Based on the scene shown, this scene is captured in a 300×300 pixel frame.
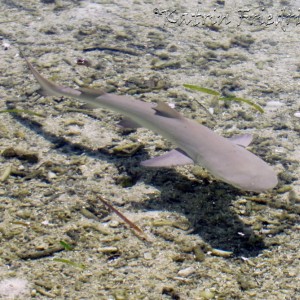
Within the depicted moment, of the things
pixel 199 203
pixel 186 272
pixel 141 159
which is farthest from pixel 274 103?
pixel 186 272

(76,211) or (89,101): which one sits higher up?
(89,101)

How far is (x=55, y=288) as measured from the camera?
131 inches

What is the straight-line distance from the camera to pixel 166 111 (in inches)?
162

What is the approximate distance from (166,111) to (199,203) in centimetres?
76

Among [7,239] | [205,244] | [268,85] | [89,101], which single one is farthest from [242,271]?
[268,85]

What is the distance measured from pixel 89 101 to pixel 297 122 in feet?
6.67

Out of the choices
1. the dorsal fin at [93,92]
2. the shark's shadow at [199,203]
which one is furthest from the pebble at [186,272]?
the dorsal fin at [93,92]

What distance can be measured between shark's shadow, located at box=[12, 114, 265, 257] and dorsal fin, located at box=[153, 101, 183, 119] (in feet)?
1.76

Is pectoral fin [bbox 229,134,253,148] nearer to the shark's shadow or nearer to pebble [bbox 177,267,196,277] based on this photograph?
the shark's shadow

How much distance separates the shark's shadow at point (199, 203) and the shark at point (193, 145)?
352 millimetres

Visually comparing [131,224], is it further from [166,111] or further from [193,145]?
[166,111]

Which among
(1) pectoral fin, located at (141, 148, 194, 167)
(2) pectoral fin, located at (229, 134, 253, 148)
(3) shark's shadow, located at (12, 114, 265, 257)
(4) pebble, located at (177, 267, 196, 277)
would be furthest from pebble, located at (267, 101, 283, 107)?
(4) pebble, located at (177, 267, 196, 277)

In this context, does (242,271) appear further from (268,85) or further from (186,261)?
(268,85)

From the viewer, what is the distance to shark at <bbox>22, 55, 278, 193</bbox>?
350 centimetres
